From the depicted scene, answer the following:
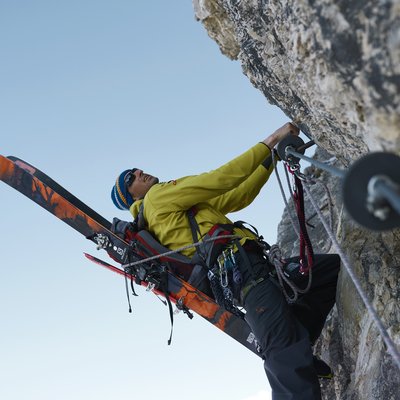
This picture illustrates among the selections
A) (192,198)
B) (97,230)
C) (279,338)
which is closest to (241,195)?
(192,198)

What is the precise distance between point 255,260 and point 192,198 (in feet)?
2.92

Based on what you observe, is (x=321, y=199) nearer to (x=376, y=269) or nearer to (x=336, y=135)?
(x=376, y=269)

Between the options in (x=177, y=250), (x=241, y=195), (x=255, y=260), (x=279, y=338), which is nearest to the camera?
(x=279, y=338)

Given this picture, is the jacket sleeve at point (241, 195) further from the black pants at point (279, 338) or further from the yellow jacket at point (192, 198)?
the black pants at point (279, 338)

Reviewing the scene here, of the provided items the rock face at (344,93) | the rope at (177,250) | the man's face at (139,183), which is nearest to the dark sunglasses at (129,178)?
the man's face at (139,183)

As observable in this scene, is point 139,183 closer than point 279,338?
No

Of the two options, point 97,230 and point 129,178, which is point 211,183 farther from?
point 97,230

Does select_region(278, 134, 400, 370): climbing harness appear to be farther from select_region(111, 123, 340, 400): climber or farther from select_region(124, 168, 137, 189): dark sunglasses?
select_region(124, 168, 137, 189): dark sunglasses

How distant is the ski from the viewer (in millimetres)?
7020

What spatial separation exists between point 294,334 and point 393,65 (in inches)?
130

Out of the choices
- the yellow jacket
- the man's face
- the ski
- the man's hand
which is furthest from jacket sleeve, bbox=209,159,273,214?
the ski

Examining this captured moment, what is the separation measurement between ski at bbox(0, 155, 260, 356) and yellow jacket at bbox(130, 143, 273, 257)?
1.76 feet

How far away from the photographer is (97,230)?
7.57 meters

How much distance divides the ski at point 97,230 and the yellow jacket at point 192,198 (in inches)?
21.1
